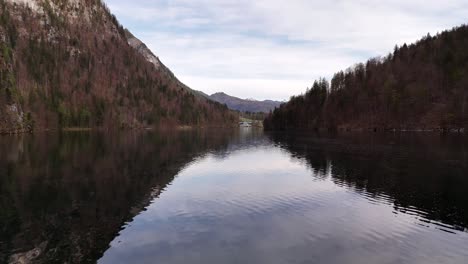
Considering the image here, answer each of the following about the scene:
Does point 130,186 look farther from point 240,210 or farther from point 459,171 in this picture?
point 459,171

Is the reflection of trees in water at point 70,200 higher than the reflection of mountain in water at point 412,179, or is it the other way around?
the reflection of mountain in water at point 412,179

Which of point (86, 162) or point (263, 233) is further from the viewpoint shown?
point (86, 162)

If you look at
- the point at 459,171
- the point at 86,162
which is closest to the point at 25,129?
the point at 86,162

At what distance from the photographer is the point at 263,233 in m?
26.9

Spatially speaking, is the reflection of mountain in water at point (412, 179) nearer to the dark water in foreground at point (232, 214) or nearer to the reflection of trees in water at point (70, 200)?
the dark water in foreground at point (232, 214)

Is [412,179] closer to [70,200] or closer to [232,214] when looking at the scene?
[232,214]

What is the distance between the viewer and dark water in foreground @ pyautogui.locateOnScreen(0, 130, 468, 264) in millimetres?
23109

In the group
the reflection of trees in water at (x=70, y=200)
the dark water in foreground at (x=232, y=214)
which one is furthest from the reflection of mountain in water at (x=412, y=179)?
the reflection of trees in water at (x=70, y=200)

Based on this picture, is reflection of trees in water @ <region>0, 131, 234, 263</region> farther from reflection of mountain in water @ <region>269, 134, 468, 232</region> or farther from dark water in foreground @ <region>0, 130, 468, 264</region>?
reflection of mountain in water @ <region>269, 134, 468, 232</region>

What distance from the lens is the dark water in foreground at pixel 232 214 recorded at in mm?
23109

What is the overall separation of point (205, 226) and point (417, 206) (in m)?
19.7

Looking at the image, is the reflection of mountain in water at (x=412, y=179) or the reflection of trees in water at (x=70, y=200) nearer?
the reflection of trees in water at (x=70, y=200)

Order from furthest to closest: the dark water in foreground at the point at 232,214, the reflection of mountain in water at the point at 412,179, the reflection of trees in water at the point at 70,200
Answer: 1. the reflection of mountain in water at the point at 412,179
2. the reflection of trees in water at the point at 70,200
3. the dark water in foreground at the point at 232,214

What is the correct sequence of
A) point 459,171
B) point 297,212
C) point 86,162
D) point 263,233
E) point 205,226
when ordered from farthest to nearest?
point 86,162 → point 459,171 → point 297,212 → point 205,226 → point 263,233
